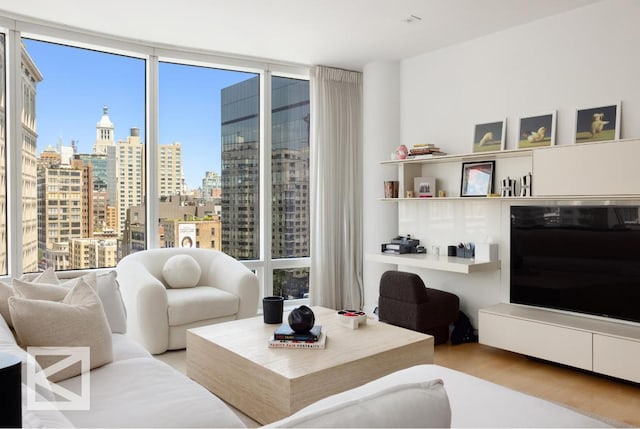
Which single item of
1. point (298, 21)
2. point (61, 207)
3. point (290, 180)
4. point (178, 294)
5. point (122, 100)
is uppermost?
point (298, 21)

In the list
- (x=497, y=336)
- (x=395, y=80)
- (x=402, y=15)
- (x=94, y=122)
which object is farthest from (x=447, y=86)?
(x=94, y=122)

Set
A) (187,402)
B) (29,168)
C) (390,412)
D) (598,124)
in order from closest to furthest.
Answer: (390,412) → (187,402) → (598,124) → (29,168)

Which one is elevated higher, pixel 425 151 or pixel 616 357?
pixel 425 151

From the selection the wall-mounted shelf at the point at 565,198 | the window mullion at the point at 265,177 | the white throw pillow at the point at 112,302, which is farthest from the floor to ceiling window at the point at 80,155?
the wall-mounted shelf at the point at 565,198

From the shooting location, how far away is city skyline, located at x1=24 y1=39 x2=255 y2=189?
14.0ft

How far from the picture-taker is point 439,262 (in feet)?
13.8

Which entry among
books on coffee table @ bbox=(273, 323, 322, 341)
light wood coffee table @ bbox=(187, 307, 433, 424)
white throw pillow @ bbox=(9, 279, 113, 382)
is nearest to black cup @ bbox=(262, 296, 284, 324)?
light wood coffee table @ bbox=(187, 307, 433, 424)

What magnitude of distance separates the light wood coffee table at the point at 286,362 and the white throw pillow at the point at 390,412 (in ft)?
4.89

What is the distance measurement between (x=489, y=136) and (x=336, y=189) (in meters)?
1.76

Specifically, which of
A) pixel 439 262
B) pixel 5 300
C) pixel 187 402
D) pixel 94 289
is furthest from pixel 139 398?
pixel 439 262

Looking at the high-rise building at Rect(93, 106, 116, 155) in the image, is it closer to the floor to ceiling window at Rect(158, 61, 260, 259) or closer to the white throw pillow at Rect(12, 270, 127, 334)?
the floor to ceiling window at Rect(158, 61, 260, 259)

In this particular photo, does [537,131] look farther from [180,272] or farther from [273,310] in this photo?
[180,272]

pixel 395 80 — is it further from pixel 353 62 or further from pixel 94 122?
pixel 94 122

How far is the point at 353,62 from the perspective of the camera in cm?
521
